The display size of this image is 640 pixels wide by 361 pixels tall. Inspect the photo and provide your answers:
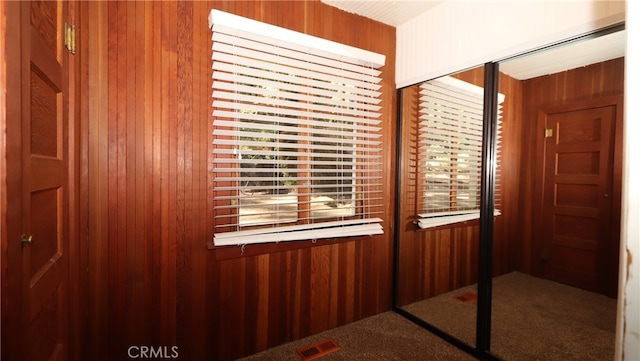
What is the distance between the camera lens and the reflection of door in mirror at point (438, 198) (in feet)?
8.39

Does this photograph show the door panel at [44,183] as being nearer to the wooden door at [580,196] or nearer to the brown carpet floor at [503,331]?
the brown carpet floor at [503,331]

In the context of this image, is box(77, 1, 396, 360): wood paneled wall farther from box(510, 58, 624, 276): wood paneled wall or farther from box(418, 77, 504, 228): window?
box(510, 58, 624, 276): wood paneled wall

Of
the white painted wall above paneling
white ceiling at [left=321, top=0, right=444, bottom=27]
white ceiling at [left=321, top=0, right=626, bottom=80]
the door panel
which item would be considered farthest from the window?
the door panel

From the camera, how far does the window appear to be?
255cm

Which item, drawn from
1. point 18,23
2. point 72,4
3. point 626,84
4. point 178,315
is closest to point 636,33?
point 626,84

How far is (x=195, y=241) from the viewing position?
1753mm

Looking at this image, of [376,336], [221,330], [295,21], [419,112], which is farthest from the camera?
[419,112]

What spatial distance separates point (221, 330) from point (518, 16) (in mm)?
2640

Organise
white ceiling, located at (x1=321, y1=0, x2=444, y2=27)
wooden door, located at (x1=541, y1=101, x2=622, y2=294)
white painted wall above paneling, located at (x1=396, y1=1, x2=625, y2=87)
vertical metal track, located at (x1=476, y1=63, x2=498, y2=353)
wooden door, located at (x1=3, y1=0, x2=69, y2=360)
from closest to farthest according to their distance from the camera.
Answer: wooden door, located at (x1=3, y1=0, x2=69, y2=360)
white painted wall above paneling, located at (x1=396, y1=1, x2=625, y2=87)
vertical metal track, located at (x1=476, y1=63, x2=498, y2=353)
white ceiling, located at (x1=321, y1=0, x2=444, y2=27)
wooden door, located at (x1=541, y1=101, x2=622, y2=294)

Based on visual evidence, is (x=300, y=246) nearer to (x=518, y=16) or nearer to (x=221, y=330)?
(x=221, y=330)

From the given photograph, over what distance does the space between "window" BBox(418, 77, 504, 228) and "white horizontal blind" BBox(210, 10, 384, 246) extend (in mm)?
507

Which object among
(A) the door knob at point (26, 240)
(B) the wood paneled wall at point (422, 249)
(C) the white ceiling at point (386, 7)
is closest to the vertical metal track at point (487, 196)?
(B) the wood paneled wall at point (422, 249)

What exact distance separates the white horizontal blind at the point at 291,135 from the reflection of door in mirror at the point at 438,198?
41cm

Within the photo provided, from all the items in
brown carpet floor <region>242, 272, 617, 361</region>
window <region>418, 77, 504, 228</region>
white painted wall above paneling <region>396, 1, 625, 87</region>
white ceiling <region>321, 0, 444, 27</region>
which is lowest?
brown carpet floor <region>242, 272, 617, 361</region>
